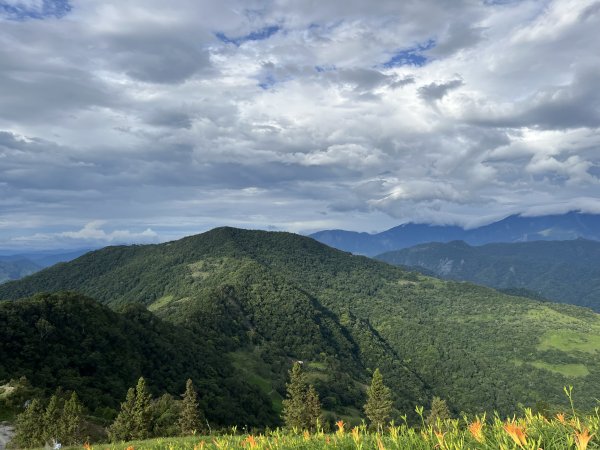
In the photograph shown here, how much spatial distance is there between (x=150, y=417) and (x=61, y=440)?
12158 mm

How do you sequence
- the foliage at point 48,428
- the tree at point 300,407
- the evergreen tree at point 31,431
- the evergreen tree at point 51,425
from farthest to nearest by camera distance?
the tree at point 300,407 → the evergreen tree at point 31,431 → the foliage at point 48,428 → the evergreen tree at point 51,425

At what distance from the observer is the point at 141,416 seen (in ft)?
177

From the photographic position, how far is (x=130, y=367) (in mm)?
128875

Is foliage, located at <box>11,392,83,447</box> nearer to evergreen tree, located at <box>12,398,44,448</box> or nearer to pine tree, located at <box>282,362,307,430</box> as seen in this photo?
evergreen tree, located at <box>12,398,44,448</box>

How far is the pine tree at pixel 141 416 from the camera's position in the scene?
53.1 m

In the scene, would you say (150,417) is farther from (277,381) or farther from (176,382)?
(277,381)

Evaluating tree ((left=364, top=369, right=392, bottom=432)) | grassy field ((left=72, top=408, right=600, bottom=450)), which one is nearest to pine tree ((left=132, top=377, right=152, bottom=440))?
tree ((left=364, top=369, right=392, bottom=432))

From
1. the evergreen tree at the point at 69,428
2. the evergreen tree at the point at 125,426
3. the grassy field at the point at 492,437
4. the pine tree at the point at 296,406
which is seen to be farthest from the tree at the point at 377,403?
the grassy field at the point at 492,437

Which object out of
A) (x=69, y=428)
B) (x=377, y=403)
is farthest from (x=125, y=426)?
(x=377, y=403)

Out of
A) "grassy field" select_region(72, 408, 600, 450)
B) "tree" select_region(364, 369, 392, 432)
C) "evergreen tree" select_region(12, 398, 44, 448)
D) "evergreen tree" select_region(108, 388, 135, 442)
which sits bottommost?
"tree" select_region(364, 369, 392, 432)

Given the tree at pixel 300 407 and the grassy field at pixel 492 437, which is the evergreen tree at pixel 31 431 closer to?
the tree at pixel 300 407

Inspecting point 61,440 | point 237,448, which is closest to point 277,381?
point 61,440

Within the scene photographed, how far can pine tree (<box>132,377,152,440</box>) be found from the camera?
53056mm

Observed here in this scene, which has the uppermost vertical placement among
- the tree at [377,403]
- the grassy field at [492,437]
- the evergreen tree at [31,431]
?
the grassy field at [492,437]
